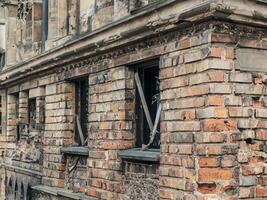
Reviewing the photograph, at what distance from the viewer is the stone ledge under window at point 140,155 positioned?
7291 mm

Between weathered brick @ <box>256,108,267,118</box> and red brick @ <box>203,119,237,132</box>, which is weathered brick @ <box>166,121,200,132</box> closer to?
red brick @ <box>203,119,237,132</box>

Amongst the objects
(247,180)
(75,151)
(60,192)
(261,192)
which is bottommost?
(60,192)

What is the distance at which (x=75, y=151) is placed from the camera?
32.5 feet

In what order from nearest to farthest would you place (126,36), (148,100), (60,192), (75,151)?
(126,36), (148,100), (75,151), (60,192)

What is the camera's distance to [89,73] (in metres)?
9.44

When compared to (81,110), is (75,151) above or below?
below

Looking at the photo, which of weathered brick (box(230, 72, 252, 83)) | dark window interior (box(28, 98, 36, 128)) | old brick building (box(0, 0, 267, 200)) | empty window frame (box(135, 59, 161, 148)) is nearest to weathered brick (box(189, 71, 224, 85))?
old brick building (box(0, 0, 267, 200))

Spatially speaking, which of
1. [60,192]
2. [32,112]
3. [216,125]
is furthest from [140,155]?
[32,112]

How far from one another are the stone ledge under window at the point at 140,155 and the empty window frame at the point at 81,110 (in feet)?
7.04

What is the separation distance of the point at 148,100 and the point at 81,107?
8.97 ft

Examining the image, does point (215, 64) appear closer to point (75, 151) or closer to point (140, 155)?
point (140, 155)

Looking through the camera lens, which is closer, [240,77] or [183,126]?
[240,77]

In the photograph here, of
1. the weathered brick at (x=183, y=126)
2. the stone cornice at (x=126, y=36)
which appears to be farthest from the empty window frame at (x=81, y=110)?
the weathered brick at (x=183, y=126)

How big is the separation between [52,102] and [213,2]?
231 inches
